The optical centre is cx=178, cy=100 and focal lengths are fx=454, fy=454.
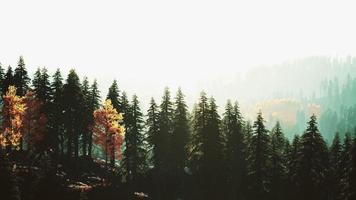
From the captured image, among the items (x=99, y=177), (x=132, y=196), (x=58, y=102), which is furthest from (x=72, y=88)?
(x=132, y=196)

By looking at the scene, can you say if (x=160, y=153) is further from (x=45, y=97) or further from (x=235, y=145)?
(x=45, y=97)

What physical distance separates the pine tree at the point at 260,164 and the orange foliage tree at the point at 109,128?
1926 centimetres

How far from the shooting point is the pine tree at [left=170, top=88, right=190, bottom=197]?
226 feet

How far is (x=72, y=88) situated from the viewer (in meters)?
71.3

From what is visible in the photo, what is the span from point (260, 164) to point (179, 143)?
1369 cm

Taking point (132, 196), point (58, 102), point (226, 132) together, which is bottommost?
point (132, 196)

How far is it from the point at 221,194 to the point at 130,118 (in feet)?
63.1

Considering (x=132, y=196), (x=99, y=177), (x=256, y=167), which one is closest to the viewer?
(x=132, y=196)

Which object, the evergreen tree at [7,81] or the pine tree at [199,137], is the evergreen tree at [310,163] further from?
the evergreen tree at [7,81]

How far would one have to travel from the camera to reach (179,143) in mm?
70062

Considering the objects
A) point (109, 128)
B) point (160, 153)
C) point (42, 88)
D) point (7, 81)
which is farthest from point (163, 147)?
point (7, 81)

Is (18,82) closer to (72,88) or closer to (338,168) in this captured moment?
(72,88)

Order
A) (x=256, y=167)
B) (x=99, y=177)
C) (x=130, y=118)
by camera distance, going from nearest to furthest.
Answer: (x=256, y=167), (x=99, y=177), (x=130, y=118)

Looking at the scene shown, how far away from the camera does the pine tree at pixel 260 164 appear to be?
6197 centimetres
